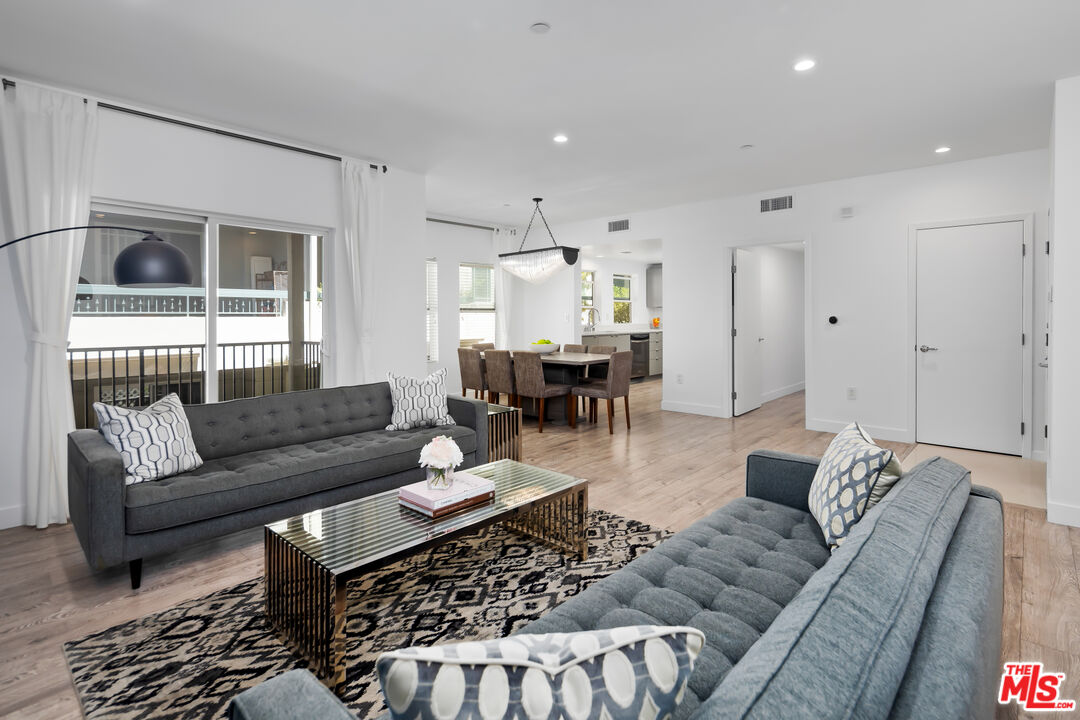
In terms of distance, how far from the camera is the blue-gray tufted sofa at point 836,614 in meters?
0.77

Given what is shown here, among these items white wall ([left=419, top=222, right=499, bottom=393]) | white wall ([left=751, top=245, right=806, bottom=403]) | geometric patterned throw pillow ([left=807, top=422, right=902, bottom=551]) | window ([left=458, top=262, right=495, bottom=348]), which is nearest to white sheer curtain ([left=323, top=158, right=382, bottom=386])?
white wall ([left=419, top=222, right=499, bottom=393])

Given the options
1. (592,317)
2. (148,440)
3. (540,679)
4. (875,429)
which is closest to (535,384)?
(875,429)

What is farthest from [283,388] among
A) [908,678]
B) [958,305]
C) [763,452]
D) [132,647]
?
[958,305]

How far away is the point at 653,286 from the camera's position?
11.3 meters

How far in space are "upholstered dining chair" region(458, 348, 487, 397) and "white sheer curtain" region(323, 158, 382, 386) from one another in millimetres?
1788

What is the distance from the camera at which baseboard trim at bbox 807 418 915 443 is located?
541 cm

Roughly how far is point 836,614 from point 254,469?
283 centimetres

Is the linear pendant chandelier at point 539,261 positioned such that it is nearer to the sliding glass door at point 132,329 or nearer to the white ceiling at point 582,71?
the white ceiling at point 582,71

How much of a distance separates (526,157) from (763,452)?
3428 millimetres

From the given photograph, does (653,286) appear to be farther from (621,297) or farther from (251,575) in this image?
(251,575)

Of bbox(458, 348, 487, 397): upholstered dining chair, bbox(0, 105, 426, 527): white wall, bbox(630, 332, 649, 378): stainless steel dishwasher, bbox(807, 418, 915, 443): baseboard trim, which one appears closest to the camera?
bbox(0, 105, 426, 527): white wall

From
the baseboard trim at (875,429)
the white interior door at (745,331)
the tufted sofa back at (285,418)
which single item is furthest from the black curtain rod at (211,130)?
the baseboard trim at (875,429)

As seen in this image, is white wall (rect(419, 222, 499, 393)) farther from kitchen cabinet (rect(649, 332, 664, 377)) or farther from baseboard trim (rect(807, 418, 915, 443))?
baseboard trim (rect(807, 418, 915, 443))

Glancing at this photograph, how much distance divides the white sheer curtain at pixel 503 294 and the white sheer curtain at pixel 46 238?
5.47 m
